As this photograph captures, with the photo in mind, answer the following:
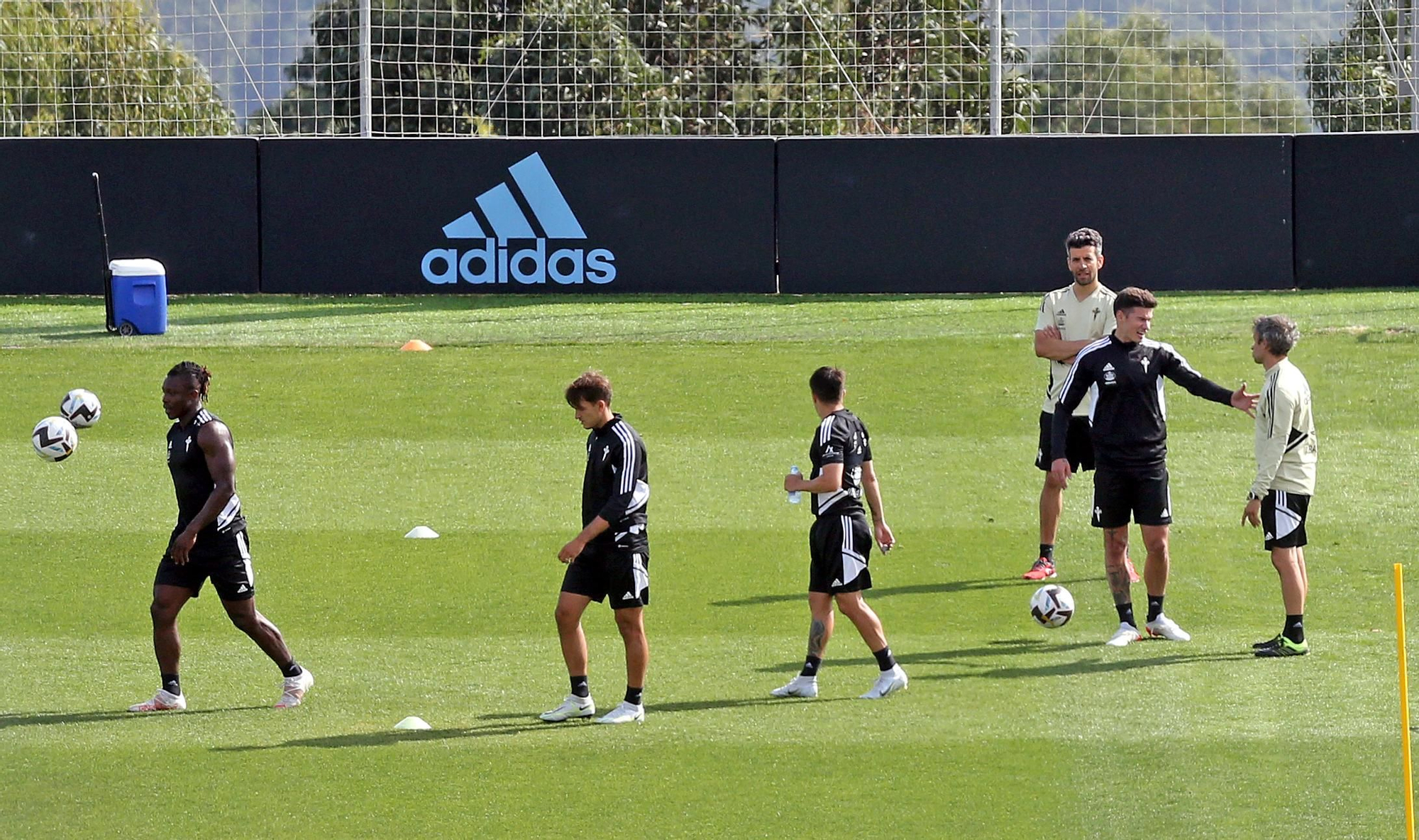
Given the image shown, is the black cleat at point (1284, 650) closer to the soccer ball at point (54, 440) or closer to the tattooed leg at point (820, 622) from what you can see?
the tattooed leg at point (820, 622)

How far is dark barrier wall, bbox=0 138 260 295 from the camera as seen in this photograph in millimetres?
21812

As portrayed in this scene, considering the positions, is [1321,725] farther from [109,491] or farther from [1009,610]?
[109,491]

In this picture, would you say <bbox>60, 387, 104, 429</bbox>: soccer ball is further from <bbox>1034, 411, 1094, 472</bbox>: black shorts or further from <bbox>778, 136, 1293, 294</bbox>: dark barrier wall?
<bbox>778, 136, 1293, 294</bbox>: dark barrier wall

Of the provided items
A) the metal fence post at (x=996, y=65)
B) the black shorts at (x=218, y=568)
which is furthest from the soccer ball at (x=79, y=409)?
the metal fence post at (x=996, y=65)

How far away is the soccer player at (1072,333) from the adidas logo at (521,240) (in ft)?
36.4

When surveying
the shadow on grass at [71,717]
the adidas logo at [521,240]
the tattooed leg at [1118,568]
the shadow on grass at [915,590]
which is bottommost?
the shadow on grass at [71,717]

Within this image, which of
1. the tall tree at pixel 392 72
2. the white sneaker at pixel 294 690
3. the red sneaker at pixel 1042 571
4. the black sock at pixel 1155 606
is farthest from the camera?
the tall tree at pixel 392 72

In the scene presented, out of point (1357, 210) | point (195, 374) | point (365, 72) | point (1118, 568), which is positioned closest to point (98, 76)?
point (365, 72)

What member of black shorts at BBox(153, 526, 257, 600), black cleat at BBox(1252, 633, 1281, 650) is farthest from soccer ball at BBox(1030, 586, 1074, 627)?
black shorts at BBox(153, 526, 257, 600)

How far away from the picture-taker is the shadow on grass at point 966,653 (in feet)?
32.7

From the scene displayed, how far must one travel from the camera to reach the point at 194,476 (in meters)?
9.27

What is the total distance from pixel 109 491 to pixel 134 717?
5421 mm

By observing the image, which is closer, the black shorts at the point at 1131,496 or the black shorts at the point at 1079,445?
the black shorts at the point at 1131,496

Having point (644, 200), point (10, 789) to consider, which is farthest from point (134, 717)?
point (644, 200)
